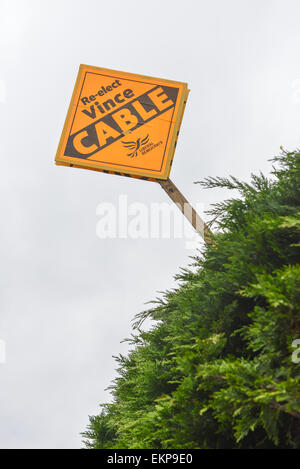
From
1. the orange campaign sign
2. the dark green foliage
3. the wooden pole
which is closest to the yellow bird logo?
the orange campaign sign

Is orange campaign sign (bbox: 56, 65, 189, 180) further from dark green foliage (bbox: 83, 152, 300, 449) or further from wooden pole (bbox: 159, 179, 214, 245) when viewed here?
dark green foliage (bbox: 83, 152, 300, 449)

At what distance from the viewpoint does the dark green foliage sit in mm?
2955

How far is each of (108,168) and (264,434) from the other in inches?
219

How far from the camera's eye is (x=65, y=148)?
24.7 ft

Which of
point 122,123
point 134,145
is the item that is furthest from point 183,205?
point 122,123

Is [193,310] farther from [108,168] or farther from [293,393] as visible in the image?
[108,168]

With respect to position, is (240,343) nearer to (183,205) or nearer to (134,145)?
(183,205)

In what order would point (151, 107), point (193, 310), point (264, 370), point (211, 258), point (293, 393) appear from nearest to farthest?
point (293, 393), point (264, 370), point (193, 310), point (211, 258), point (151, 107)

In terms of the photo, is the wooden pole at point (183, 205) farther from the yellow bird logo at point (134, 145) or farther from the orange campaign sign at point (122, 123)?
the yellow bird logo at point (134, 145)

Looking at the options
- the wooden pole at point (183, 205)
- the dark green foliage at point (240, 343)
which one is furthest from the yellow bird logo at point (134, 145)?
the dark green foliage at point (240, 343)

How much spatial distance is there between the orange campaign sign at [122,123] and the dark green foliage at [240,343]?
2755 millimetres

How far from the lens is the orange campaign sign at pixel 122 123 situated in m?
7.45

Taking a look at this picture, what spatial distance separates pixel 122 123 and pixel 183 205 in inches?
93.3
